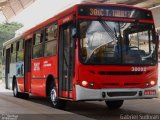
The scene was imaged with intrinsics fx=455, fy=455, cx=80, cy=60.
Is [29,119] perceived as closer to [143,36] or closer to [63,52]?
[63,52]

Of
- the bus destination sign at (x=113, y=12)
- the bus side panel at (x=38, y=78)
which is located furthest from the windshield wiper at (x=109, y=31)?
the bus side panel at (x=38, y=78)

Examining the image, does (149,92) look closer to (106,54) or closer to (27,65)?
(106,54)

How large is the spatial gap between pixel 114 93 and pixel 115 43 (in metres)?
1.36

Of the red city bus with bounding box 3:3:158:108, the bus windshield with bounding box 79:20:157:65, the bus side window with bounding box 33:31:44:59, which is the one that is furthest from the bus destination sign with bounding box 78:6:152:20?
the bus side window with bounding box 33:31:44:59

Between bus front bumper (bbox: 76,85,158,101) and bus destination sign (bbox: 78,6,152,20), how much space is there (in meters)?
2.05

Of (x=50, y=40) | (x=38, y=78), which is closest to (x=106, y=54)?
(x=50, y=40)

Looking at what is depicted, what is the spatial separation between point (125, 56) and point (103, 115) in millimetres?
1759

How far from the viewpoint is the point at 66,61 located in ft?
43.7

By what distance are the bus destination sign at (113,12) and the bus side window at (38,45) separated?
3.87 m

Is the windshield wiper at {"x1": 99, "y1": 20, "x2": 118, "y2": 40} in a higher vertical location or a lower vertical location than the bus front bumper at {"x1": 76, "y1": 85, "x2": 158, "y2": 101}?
higher

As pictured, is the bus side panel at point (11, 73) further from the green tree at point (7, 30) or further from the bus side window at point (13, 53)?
the green tree at point (7, 30)

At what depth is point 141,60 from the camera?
12.6 metres

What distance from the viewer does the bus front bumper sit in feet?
39.4

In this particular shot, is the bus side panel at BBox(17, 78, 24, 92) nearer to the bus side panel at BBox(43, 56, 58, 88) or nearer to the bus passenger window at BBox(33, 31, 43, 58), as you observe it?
the bus passenger window at BBox(33, 31, 43, 58)
